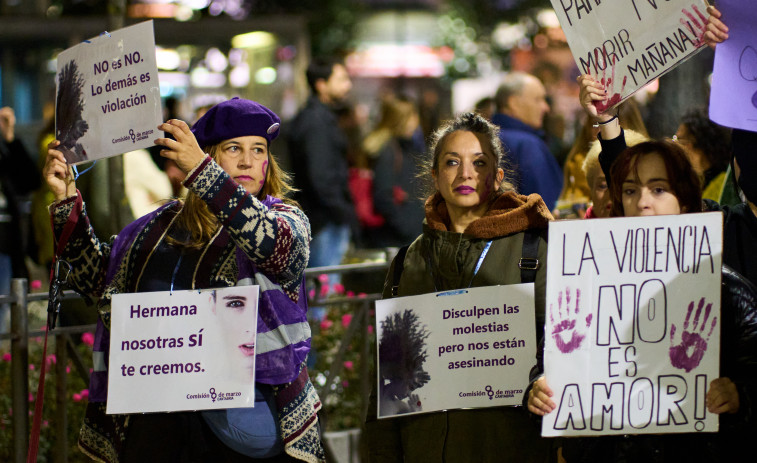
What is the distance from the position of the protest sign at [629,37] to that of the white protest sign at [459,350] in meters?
0.79

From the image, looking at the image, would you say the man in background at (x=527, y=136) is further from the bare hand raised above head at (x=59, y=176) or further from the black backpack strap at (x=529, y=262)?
the bare hand raised above head at (x=59, y=176)

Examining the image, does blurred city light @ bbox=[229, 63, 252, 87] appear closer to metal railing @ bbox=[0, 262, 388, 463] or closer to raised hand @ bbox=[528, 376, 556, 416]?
metal railing @ bbox=[0, 262, 388, 463]

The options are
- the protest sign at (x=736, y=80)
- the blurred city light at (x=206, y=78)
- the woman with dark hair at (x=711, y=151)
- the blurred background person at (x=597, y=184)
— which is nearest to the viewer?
the protest sign at (x=736, y=80)

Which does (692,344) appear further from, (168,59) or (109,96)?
(168,59)

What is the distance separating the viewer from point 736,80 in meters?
3.58

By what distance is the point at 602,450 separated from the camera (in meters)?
3.19

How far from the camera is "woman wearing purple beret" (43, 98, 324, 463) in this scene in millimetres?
3332

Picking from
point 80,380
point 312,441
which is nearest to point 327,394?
point 80,380

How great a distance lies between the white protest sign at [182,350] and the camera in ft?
11.1

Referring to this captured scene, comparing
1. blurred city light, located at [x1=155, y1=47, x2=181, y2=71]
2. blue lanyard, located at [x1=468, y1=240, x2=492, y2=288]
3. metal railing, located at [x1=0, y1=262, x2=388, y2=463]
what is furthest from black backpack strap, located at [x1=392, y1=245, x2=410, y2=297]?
blurred city light, located at [x1=155, y1=47, x2=181, y2=71]

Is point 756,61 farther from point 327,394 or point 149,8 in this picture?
point 149,8

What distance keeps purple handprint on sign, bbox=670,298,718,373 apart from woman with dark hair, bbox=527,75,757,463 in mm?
86

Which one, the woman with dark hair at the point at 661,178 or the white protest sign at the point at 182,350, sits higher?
the woman with dark hair at the point at 661,178

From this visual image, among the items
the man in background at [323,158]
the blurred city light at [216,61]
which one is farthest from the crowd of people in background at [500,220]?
the blurred city light at [216,61]
